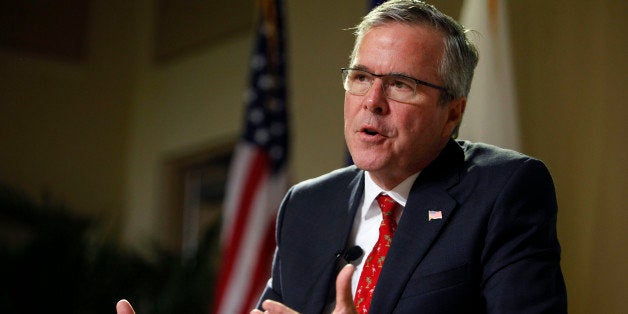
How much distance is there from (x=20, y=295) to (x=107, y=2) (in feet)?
12.5

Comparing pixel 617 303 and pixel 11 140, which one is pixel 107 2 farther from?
pixel 617 303

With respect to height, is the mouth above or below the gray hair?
below

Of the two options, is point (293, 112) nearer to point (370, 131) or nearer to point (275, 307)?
point (370, 131)

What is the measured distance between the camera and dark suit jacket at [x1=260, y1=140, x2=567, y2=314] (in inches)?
81.7

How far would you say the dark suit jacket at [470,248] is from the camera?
A: 2076mm

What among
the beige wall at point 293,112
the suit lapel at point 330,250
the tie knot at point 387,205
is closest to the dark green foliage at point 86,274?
the beige wall at point 293,112

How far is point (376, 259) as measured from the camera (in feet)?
7.58

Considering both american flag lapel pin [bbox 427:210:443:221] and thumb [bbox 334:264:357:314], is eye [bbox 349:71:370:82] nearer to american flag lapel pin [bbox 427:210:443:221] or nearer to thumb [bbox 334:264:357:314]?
american flag lapel pin [bbox 427:210:443:221]

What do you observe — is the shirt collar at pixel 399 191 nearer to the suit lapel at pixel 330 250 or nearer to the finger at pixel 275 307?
the suit lapel at pixel 330 250

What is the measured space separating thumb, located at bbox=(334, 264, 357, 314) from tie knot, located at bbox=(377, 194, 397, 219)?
453 millimetres

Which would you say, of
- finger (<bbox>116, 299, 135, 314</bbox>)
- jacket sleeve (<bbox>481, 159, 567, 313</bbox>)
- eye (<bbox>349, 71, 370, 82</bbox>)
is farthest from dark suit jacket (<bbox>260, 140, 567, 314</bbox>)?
finger (<bbox>116, 299, 135, 314</bbox>)

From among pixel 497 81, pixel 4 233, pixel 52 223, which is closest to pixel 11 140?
pixel 4 233

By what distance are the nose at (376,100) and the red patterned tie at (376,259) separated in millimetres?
254

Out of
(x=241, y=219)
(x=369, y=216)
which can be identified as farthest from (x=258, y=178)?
(x=369, y=216)
